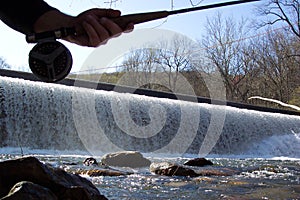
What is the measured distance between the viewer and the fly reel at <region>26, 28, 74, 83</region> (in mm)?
1177

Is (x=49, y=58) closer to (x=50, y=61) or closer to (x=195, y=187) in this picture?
(x=50, y=61)

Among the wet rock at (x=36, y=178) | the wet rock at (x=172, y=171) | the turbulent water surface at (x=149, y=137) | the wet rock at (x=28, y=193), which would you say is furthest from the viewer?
the wet rock at (x=172, y=171)

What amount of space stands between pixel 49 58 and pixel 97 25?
241mm

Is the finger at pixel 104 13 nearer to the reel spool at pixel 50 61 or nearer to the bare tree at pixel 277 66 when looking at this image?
the reel spool at pixel 50 61

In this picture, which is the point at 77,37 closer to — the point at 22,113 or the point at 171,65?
the point at 22,113

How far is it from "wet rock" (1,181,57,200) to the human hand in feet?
4.00

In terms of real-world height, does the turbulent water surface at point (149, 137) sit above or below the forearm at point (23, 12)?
below

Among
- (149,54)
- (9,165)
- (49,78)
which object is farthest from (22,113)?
(149,54)

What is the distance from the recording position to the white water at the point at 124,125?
882 centimetres

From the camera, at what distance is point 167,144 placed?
1112 centimetres

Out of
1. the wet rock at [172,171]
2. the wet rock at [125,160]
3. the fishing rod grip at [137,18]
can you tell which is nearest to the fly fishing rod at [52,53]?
the fishing rod grip at [137,18]

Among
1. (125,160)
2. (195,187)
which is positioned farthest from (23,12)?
(125,160)

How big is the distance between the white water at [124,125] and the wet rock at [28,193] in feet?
A: 20.5

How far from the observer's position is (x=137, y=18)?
1182mm
